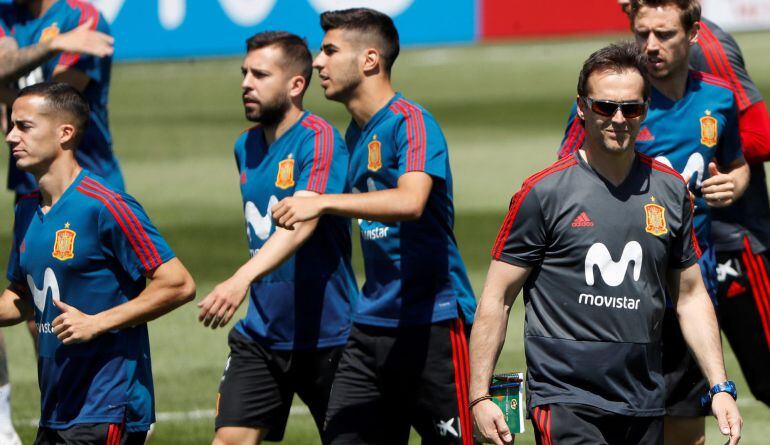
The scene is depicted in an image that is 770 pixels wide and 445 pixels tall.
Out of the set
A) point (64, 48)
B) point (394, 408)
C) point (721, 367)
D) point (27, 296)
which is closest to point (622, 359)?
point (721, 367)

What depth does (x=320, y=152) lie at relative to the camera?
716 cm

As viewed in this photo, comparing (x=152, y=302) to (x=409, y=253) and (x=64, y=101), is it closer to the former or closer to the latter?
(x=64, y=101)

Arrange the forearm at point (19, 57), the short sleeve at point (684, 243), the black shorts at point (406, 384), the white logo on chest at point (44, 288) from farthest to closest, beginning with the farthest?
the forearm at point (19, 57)
the black shorts at point (406, 384)
the white logo on chest at point (44, 288)
the short sleeve at point (684, 243)

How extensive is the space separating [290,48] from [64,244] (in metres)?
1.75

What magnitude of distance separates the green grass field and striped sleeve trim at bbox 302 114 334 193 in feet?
6.70

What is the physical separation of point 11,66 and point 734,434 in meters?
4.77

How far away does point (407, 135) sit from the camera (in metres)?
6.77

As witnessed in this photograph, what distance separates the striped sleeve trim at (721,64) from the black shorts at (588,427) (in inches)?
87.3

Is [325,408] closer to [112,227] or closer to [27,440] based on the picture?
[112,227]

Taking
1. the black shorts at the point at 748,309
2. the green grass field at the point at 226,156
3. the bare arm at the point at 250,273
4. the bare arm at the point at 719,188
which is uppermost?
the bare arm at the point at 719,188

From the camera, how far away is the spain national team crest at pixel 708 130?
6859 millimetres

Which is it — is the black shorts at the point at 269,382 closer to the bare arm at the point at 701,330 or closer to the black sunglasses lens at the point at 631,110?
the bare arm at the point at 701,330

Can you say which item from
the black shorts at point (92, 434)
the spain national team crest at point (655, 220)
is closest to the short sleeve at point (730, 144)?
the spain national team crest at point (655, 220)

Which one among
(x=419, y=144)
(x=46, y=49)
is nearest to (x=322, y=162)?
(x=419, y=144)
